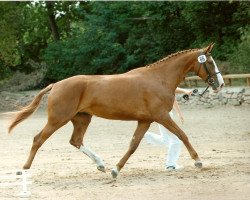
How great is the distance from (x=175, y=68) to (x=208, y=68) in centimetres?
54

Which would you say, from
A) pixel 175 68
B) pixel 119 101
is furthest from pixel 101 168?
pixel 175 68

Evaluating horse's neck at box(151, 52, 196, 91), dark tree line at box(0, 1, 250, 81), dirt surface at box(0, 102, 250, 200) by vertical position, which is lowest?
dark tree line at box(0, 1, 250, 81)

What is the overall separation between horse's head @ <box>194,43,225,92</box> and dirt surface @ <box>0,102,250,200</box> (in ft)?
4.47

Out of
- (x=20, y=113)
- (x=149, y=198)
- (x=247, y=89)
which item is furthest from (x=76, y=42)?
(x=149, y=198)

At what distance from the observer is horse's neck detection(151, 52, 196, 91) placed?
31.2 feet

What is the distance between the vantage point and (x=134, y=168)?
9883 millimetres

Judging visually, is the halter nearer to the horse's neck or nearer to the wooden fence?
the horse's neck

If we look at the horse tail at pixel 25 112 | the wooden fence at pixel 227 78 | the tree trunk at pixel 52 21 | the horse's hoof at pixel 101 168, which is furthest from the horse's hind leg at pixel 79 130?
the tree trunk at pixel 52 21

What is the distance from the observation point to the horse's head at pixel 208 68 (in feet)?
31.6

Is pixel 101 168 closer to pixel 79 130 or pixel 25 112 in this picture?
pixel 79 130

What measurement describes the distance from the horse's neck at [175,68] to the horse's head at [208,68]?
14 cm

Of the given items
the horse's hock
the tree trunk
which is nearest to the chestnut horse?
the horse's hock

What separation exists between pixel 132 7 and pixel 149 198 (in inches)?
1024

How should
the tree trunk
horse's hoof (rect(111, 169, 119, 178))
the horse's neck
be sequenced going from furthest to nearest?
the tree trunk, the horse's neck, horse's hoof (rect(111, 169, 119, 178))
